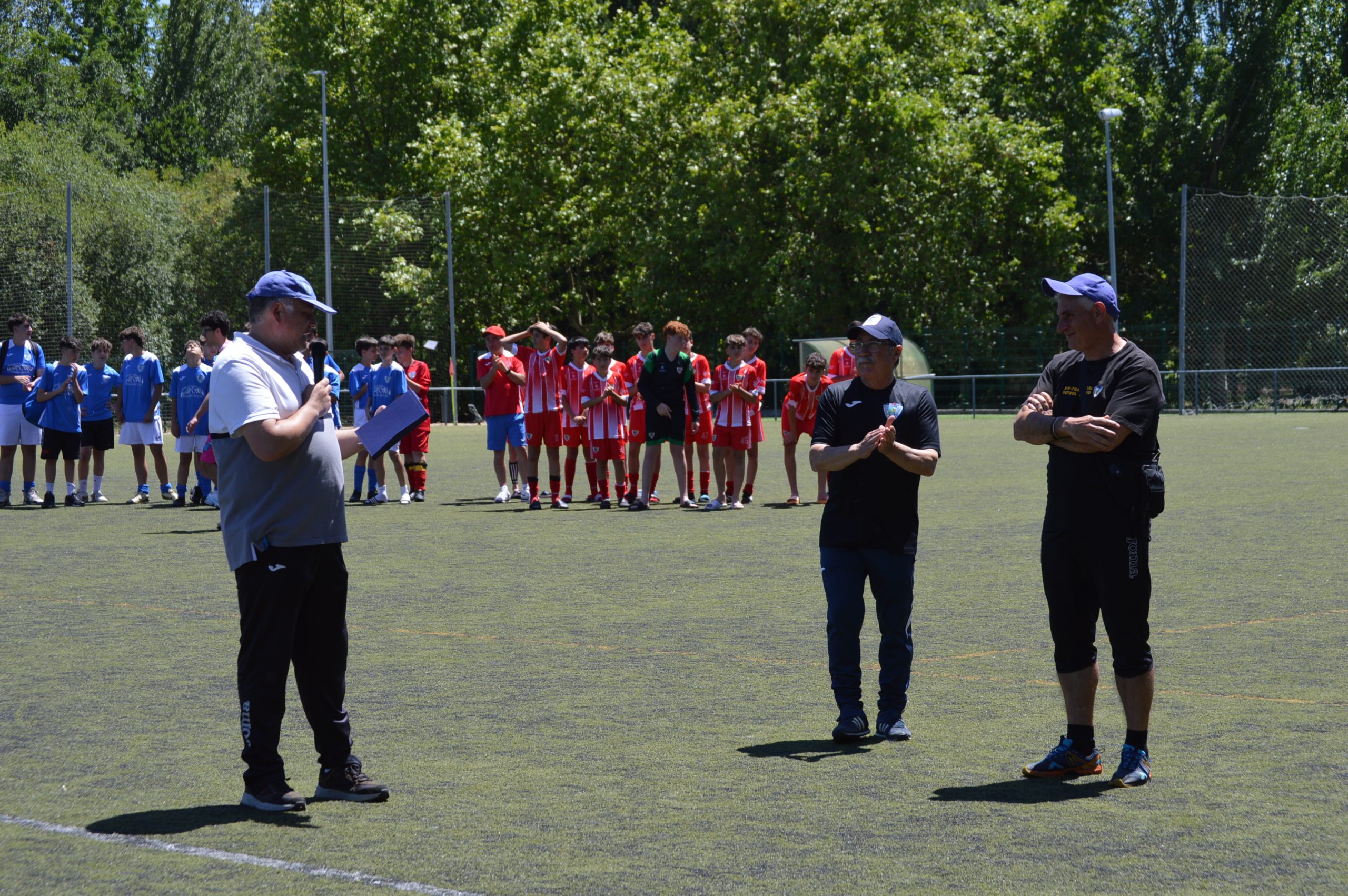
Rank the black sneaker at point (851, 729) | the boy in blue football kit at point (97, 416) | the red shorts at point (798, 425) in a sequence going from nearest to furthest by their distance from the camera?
the black sneaker at point (851, 729) < the red shorts at point (798, 425) < the boy in blue football kit at point (97, 416)

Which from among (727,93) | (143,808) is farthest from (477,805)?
(727,93)

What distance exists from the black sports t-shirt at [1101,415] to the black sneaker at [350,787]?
8.53 feet

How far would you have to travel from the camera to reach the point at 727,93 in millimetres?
47188

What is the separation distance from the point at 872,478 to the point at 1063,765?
4.82 feet

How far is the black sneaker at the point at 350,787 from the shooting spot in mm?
5770

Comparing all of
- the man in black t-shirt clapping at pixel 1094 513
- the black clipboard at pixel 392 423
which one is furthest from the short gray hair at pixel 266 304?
the man in black t-shirt clapping at pixel 1094 513

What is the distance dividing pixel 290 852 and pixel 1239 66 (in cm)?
5079

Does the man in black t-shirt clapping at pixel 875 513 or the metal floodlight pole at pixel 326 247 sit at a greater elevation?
the metal floodlight pole at pixel 326 247

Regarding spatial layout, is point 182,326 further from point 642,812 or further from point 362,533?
point 642,812

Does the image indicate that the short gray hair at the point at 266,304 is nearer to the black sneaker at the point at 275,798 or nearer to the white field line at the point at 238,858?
the black sneaker at the point at 275,798

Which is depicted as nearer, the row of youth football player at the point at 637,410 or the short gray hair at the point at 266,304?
the short gray hair at the point at 266,304

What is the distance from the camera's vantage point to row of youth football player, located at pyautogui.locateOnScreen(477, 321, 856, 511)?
695 inches

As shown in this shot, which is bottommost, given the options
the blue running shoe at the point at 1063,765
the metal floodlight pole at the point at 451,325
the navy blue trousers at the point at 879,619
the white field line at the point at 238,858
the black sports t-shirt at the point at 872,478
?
the white field line at the point at 238,858

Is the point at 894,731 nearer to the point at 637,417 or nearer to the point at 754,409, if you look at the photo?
the point at 754,409
